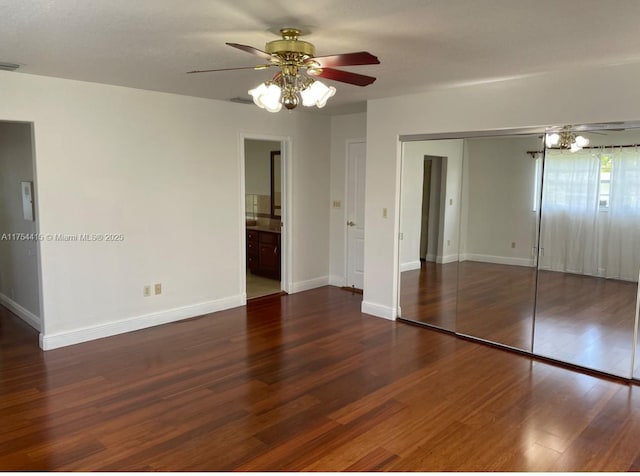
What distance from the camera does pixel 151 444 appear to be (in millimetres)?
2768

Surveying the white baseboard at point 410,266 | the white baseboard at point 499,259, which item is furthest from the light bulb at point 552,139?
the white baseboard at point 410,266

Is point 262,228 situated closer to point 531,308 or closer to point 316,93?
point 531,308

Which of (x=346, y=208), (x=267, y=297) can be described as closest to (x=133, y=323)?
(x=267, y=297)

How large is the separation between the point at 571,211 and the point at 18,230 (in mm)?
5338

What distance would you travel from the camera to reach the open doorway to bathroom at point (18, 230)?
4.42 meters

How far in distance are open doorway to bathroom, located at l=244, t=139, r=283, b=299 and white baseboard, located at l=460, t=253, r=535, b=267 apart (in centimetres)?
268

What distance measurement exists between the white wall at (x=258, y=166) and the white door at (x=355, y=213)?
1.70 metres

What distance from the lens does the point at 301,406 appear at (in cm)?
323

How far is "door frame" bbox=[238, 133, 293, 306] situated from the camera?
221 inches

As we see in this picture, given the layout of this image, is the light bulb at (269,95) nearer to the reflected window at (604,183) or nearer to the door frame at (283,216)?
the reflected window at (604,183)

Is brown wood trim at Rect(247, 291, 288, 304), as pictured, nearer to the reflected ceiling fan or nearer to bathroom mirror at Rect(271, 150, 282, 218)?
bathroom mirror at Rect(271, 150, 282, 218)

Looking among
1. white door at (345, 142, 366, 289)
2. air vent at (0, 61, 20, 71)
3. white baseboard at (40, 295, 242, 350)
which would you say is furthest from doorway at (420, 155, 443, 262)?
Answer: air vent at (0, 61, 20, 71)

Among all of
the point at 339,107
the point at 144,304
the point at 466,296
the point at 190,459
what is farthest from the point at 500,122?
the point at 144,304

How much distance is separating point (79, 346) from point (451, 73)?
4055 mm
